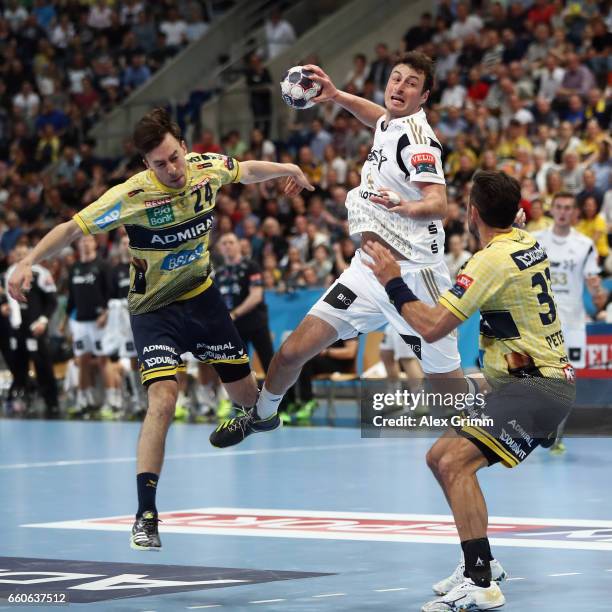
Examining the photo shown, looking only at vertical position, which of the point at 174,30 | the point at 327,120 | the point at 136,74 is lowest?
the point at 327,120

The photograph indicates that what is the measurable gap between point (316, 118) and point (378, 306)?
683 inches

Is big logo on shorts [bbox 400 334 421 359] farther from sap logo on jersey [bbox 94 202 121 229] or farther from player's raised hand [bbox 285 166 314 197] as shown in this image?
sap logo on jersey [bbox 94 202 121 229]

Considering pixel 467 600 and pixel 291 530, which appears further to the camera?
pixel 291 530

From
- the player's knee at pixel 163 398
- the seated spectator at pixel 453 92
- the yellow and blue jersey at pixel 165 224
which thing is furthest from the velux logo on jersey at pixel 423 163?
the seated spectator at pixel 453 92

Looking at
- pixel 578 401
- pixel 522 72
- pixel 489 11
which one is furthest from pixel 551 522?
pixel 489 11

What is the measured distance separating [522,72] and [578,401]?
8190 millimetres

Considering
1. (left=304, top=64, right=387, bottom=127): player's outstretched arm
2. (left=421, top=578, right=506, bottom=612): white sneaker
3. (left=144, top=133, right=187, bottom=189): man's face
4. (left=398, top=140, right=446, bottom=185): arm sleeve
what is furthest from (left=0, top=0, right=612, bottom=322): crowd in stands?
(left=421, top=578, right=506, bottom=612): white sneaker

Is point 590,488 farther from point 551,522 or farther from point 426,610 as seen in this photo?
point 426,610

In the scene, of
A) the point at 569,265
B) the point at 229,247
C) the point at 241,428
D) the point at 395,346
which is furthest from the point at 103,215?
the point at 229,247

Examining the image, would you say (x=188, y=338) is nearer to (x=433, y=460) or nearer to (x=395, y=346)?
(x=433, y=460)

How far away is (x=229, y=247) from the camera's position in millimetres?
18047

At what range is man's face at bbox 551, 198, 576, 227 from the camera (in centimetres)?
1365

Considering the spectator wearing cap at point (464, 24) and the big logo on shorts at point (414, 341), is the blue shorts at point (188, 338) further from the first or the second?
the spectator wearing cap at point (464, 24)

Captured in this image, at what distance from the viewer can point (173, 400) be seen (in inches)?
325
